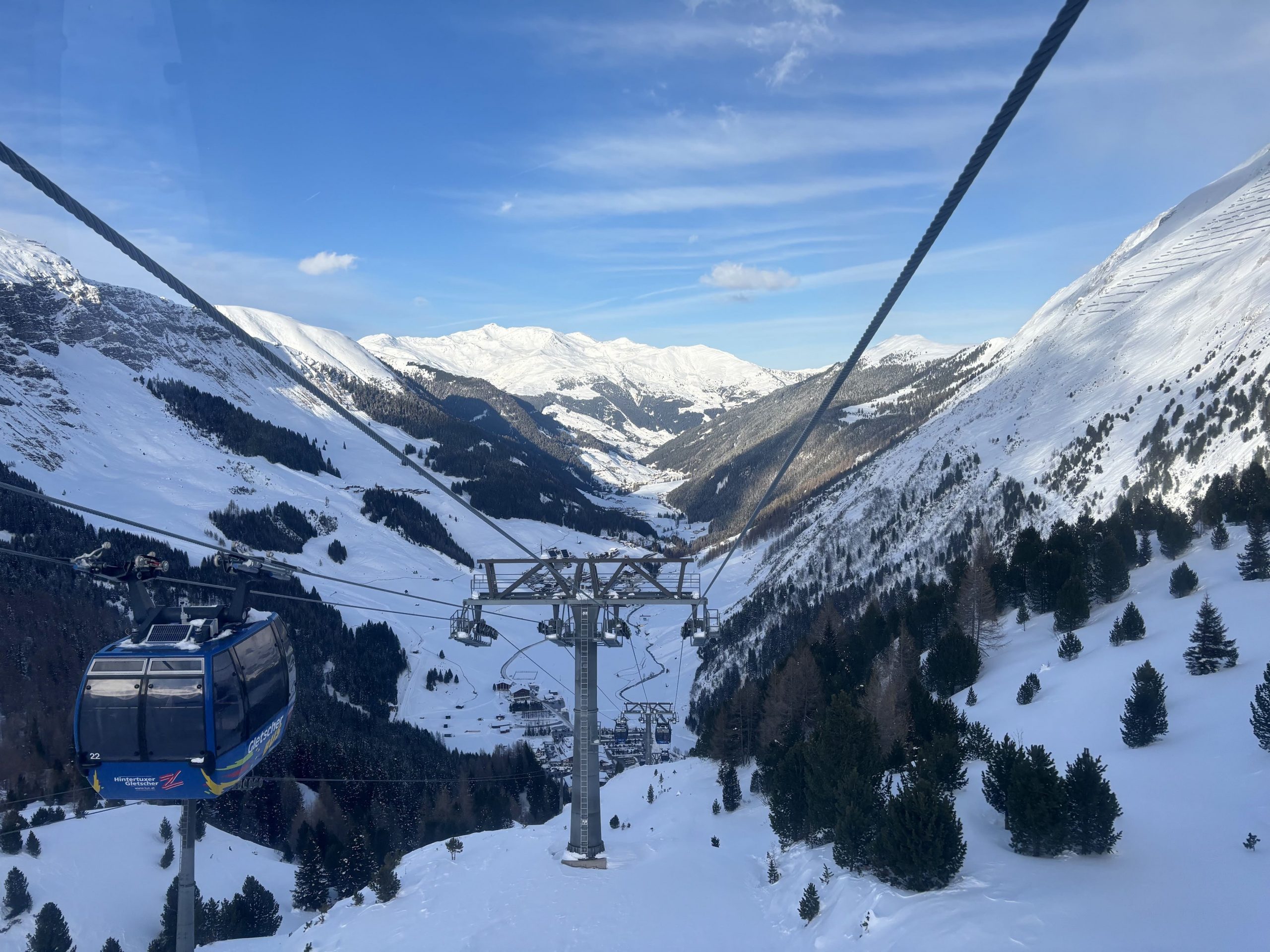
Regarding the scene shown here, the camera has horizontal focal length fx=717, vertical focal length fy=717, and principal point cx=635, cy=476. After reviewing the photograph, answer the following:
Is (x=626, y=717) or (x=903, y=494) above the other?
(x=903, y=494)

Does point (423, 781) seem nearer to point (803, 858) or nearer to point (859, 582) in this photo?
point (803, 858)

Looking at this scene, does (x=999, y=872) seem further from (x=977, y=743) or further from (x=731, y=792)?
(x=731, y=792)

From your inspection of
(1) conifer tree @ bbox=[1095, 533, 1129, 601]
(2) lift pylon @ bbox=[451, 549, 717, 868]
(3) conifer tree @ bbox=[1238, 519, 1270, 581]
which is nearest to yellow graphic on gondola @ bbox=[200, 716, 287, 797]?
(2) lift pylon @ bbox=[451, 549, 717, 868]

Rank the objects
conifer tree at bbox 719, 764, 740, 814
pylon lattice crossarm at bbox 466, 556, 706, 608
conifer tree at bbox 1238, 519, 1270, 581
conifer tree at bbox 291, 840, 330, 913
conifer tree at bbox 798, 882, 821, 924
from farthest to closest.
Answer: conifer tree at bbox 291, 840, 330, 913 → conifer tree at bbox 719, 764, 740, 814 → conifer tree at bbox 1238, 519, 1270, 581 → pylon lattice crossarm at bbox 466, 556, 706, 608 → conifer tree at bbox 798, 882, 821, 924

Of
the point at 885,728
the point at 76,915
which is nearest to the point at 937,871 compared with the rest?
the point at 885,728

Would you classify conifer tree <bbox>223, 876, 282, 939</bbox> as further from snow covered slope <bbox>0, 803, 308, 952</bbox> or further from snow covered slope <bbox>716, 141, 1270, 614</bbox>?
snow covered slope <bbox>716, 141, 1270, 614</bbox>

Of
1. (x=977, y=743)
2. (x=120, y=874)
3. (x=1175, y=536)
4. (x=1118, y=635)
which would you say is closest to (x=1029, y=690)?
(x=1118, y=635)
